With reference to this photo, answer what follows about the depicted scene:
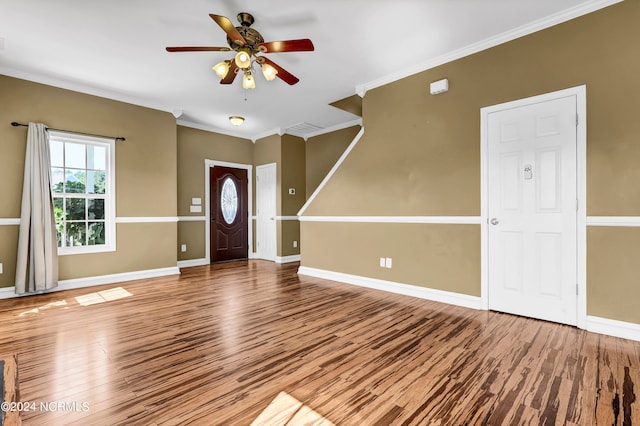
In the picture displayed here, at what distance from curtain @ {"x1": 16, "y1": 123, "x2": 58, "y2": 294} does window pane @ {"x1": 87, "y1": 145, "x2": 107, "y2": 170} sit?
1.83ft

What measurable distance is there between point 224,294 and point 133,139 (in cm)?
300

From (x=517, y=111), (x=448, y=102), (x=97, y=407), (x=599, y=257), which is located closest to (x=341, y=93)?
(x=448, y=102)

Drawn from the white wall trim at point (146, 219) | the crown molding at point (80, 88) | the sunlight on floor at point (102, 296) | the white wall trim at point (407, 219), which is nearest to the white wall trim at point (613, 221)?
the white wall trim at point (407, 219)

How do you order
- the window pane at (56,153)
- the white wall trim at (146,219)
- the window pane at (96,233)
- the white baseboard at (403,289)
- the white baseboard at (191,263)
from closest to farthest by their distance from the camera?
the white baseboard at (403,289) → the window pane at (56,153) → the window pane at (96,233) → the white wall trim at (146,219) → the white baseboard at (191,263)

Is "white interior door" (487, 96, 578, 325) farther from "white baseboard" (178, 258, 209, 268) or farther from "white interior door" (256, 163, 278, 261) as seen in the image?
"white baseboard" (178, 258, 209, 268)

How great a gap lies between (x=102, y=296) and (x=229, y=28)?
3632 millimetres

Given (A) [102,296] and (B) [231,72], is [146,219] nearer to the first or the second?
(A) [102,296]

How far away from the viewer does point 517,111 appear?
3109 mm

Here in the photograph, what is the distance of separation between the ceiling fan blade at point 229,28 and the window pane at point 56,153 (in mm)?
3394

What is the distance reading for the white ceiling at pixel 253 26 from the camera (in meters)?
2.74

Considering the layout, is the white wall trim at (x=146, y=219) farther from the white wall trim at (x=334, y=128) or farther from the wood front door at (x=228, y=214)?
the white wall trim at (x=334, y=128)

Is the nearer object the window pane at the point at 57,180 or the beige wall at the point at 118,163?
the beige wall at the point at 118,163

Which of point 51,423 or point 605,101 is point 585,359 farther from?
point 51,423

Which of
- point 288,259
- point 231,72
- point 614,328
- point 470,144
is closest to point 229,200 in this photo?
point 288,259
